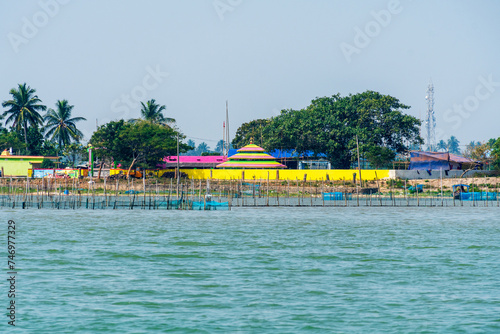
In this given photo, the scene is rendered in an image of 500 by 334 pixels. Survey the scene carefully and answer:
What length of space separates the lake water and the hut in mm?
39549

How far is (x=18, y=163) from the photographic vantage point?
90312mm

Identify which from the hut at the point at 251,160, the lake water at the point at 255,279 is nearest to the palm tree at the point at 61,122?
the hut at the point at 251,160

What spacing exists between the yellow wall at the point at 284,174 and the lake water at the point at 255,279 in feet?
Answer: 119

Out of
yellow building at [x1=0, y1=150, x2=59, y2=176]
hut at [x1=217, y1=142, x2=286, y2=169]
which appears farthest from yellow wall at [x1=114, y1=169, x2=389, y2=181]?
yellow building at [x1=0, y1=150, x2=59, y2=176]

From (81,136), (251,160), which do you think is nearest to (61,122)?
(81,136)

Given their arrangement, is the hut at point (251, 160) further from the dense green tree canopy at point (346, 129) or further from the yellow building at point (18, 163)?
the yellow building at point (18, 163)

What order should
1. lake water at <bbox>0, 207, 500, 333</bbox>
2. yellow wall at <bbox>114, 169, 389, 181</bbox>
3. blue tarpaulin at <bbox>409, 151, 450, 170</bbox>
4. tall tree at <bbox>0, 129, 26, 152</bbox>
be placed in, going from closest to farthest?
lake water at <bbox>0, 207, 500, 333</bbox>
blue tarpaulin at <bbox>409, 151, 450, 170</bbox>
yellow wall at <bbox>114, 169, 389, 181</bbox>
tall tree at <bbox>0, 129, 26, 152</bbox>

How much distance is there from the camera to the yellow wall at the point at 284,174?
84.9m

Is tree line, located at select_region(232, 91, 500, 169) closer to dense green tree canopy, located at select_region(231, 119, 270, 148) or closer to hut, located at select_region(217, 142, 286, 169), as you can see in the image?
hut, located at select_region(217, 142, 286, 169)

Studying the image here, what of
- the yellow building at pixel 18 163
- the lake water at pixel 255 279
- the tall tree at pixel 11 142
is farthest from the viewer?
the tall tree at pixel 11 142

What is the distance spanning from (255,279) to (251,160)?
215 ft

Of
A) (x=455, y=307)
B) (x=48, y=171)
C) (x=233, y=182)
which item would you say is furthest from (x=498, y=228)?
(x=48, y=171)

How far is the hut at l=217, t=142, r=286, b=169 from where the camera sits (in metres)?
88.4

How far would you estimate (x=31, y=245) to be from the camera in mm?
37094
